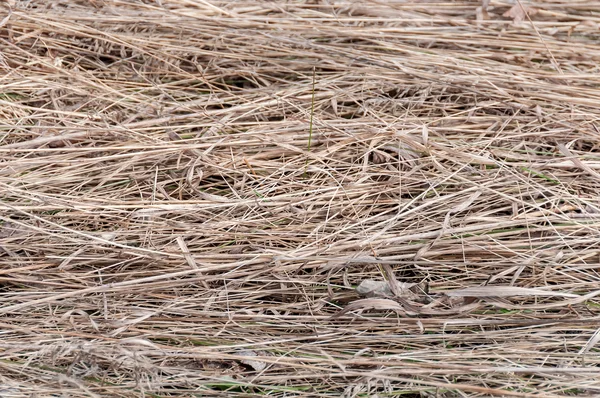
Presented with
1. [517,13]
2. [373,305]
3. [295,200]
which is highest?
[517,13]

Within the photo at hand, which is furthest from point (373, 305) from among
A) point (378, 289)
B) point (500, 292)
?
point (500, 292)

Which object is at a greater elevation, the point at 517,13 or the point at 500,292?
the point at 517,13

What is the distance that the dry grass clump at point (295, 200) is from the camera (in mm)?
1696

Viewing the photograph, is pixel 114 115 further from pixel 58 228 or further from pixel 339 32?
pixel 339 32

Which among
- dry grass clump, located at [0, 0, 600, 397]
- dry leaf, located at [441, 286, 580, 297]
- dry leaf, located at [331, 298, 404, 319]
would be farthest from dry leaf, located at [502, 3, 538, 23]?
dry leaf, located at [331, 298, 404, 319]

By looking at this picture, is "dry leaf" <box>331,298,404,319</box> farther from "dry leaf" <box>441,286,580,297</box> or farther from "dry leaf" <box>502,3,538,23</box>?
"dry leaf" <box>502,3,538,23</box>

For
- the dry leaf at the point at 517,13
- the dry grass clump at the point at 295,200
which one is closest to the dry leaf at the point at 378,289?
the dry grass clump at the point at 295,200

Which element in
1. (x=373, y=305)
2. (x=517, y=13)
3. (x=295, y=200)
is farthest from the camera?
(x=517, y=13)

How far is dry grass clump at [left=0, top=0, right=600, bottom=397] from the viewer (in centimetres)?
170

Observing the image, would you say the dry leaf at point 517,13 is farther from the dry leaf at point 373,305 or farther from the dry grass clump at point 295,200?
the dry leaf at point 373,305

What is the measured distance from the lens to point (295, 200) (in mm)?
2066

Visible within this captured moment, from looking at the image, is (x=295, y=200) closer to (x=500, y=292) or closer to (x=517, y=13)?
(x=500, y=292)

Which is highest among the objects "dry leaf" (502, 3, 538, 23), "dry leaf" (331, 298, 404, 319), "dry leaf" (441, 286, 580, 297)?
"dry leaf" (502, 3, 538, 23)

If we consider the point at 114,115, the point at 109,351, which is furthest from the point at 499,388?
the point at 114,115
